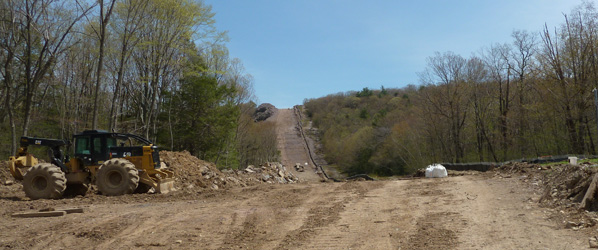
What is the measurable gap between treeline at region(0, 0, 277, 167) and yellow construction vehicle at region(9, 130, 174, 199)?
26.8 ft

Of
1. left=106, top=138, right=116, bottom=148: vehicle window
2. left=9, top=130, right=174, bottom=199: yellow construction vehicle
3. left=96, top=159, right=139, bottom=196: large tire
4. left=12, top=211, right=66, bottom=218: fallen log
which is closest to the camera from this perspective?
left=12, top=211, right=66, bottom=218: fallen log

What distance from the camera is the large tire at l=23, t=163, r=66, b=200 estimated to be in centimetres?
1357

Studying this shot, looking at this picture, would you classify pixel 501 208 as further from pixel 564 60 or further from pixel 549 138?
pixel 549 138

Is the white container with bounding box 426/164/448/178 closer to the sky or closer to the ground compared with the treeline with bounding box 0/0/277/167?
closer to the ground

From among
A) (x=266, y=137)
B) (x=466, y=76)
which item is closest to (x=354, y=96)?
(x=266, y=137)

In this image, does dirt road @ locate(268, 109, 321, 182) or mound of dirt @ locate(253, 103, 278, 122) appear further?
mound of dirt @ locate(253, 103, 278, 122)

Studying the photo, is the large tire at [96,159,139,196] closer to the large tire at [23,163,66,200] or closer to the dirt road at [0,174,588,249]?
the large tire at [23,163,66,200]

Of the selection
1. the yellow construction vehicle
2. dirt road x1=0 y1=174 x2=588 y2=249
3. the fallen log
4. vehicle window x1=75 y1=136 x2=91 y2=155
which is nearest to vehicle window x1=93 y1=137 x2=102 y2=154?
the yellow construction vehicle

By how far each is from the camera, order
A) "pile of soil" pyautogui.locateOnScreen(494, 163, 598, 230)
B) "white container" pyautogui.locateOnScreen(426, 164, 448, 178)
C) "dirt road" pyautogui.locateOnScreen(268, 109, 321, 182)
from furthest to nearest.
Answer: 1. "dirt road" pyautogui.locateOnScreen(268, 109, 321, 182)
2. "white container" pyautogui.locateOnScreen(426, 164, 448, 178)
3. "pile of soil" pyautogui.locateOnScreen(494, 163, 598, 230)

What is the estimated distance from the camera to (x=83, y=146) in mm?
14617

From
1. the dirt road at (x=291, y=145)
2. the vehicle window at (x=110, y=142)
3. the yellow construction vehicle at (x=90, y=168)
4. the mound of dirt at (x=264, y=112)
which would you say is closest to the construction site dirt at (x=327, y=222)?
the yellow construction vehicle at (x=90, y=168)

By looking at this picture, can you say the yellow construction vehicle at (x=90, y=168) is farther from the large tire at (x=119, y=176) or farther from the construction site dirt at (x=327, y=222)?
the construction site dirt at (x=327, y=222)

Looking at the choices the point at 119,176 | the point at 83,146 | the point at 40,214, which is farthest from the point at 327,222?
the point at 83,146

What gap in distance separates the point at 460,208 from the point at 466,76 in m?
30.3
